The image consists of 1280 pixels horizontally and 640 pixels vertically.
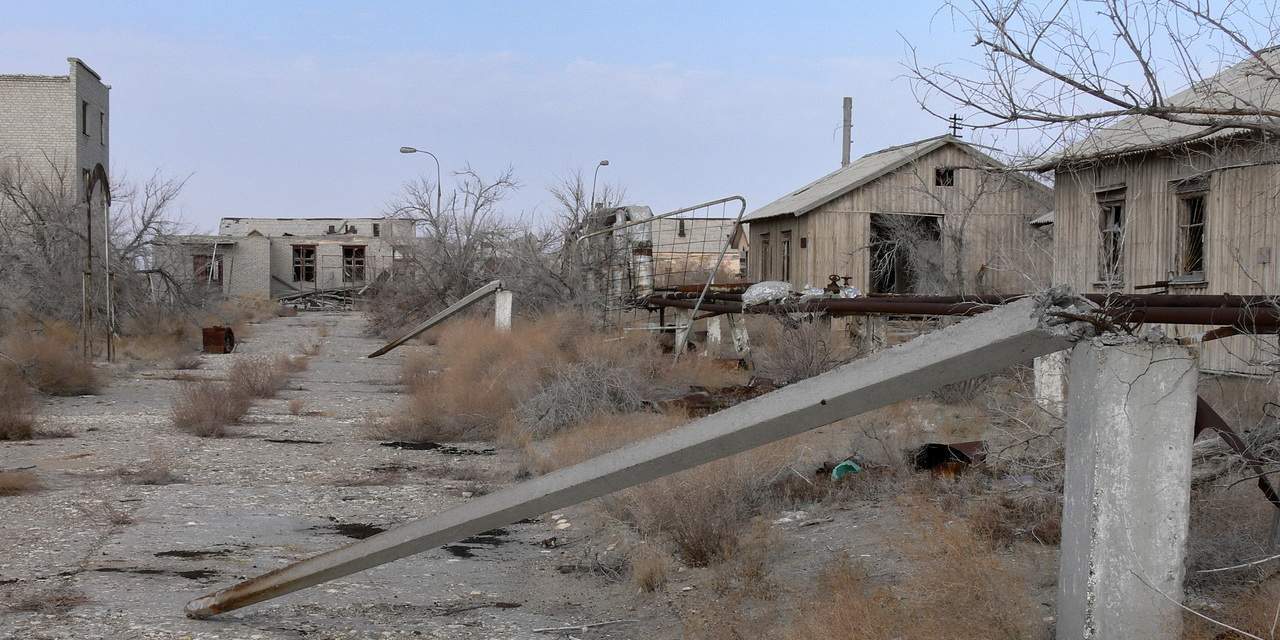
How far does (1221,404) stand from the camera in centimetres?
589

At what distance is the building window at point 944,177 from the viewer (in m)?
26.2

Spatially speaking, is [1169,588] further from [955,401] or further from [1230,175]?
[1230,175]

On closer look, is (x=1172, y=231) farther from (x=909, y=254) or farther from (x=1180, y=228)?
(x=909, y=254)

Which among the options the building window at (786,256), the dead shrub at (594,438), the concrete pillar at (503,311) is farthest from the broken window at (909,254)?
the dead shrub at (594,438)

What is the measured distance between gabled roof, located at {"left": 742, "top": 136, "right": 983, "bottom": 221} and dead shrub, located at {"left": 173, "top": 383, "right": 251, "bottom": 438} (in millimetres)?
16712

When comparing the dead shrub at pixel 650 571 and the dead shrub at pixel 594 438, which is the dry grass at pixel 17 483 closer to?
the dead shrub at pixel 594 438

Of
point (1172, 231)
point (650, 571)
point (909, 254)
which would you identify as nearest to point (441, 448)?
point (650, 571)

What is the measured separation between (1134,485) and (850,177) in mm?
24836

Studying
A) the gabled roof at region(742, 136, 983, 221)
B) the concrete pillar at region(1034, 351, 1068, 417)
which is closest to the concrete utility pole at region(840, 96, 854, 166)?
the gabled roof at region(742, 136, 983, 221)

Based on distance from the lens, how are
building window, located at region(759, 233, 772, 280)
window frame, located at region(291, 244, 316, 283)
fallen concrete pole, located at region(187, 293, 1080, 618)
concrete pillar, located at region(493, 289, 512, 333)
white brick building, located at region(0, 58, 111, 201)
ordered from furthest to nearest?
1. window frame, located at region(291, 244, 316, 283)
2. white brick building, located at region(0, 58, 111, 201)
3. building window, located at region(759, 233, 772, 280)
4. concrete pillar, located at region(493, 289, 512, 333)
5. fallen concrete pole, located at region(187, 293, 1080, 618)

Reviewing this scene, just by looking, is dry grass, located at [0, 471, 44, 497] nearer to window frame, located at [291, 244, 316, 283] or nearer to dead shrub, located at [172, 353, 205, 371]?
dead shrub, located at [172, 353, 205, 371]

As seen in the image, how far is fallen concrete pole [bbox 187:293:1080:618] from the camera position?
3.41 m

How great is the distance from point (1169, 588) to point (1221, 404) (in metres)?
3.15

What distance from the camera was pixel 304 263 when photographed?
185ft
